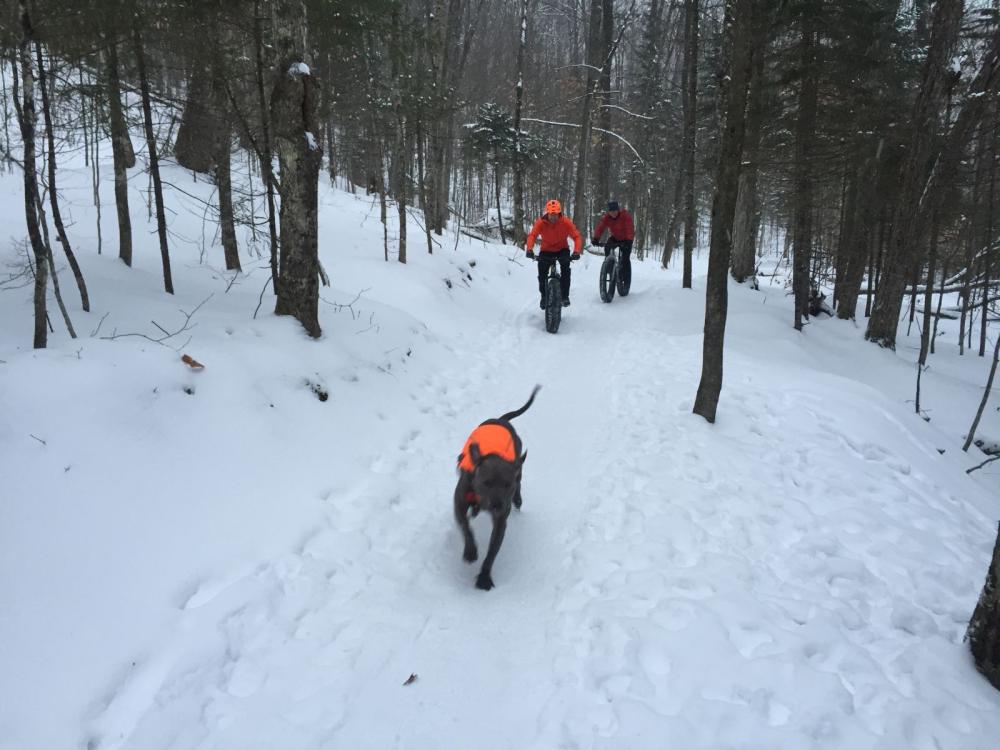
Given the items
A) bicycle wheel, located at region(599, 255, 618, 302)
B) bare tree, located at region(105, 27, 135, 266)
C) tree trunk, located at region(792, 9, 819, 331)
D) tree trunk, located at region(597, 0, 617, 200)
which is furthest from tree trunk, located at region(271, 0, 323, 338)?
tree trunk, located at region(597, 0, 617, 200)

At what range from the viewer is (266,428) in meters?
4.59

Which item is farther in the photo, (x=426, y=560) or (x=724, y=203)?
(x=724, y=203)

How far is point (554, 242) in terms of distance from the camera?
982cm

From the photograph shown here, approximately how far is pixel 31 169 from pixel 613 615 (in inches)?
210

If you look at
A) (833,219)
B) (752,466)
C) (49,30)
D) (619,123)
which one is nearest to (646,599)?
(752,466)

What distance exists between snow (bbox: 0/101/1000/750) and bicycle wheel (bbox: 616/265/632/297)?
607cm

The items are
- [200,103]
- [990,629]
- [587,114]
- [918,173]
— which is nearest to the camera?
[990,629]

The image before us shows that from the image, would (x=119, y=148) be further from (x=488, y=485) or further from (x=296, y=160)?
(x=488, y=485)

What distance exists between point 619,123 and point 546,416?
103 ft

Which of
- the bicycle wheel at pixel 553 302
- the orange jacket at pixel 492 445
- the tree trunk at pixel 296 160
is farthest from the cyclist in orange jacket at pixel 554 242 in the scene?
the orange jacket at pixel 492 445

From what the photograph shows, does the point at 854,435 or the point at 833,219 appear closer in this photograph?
the point at 854,435

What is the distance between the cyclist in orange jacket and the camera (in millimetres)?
9617

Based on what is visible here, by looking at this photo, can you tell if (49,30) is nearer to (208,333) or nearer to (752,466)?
(208,333)

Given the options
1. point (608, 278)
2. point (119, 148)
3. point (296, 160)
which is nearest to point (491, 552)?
point (296, 160)
